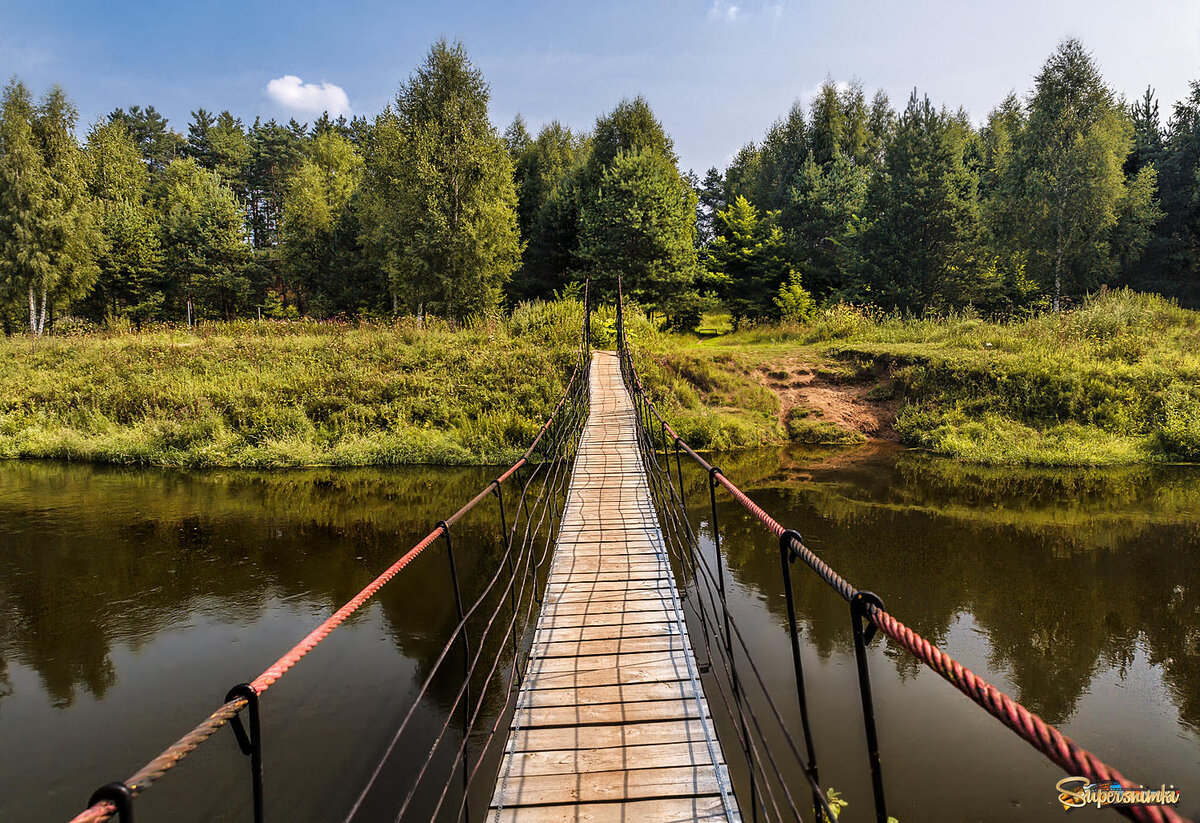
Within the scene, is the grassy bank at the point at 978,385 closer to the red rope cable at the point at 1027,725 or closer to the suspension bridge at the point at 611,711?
the suspension bridge at the point at 611,711

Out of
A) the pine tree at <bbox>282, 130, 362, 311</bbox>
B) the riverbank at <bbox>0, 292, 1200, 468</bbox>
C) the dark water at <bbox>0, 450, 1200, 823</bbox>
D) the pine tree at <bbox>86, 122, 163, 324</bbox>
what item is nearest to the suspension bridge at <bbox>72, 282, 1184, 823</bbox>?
the dark water at <bbox>0, 450, 1200, 823</bbox>

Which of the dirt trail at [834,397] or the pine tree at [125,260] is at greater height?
the pine tree at [125,260]

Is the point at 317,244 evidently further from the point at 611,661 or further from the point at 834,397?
the point at 611,661

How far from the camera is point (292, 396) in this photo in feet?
50.9

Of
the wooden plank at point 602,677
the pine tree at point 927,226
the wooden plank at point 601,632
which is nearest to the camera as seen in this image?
the wooden plank at point 602,677

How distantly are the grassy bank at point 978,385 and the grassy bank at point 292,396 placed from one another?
13.5 feet

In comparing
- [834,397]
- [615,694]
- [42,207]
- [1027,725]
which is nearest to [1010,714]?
[1027,725]

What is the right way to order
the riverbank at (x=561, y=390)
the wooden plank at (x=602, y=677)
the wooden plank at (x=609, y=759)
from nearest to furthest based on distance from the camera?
1. the wooden plank at (x=609, y=759)
2. the wooden plank at (x=602, y=677)
3. the riverbank at (x=561, y=390)

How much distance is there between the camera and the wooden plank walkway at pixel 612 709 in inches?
110

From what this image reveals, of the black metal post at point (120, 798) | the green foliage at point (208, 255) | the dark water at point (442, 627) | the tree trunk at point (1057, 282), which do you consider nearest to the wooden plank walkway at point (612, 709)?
the dark water at point (442, 627)

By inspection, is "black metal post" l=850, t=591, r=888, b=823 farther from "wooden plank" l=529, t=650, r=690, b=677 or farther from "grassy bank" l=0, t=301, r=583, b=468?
"grassy bank" l=0, t=301, r=583, b=468

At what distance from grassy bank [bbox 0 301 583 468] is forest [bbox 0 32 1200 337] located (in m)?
4.65

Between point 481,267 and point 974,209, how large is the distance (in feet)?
57.3

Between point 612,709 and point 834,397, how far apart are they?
14469 millimetres
